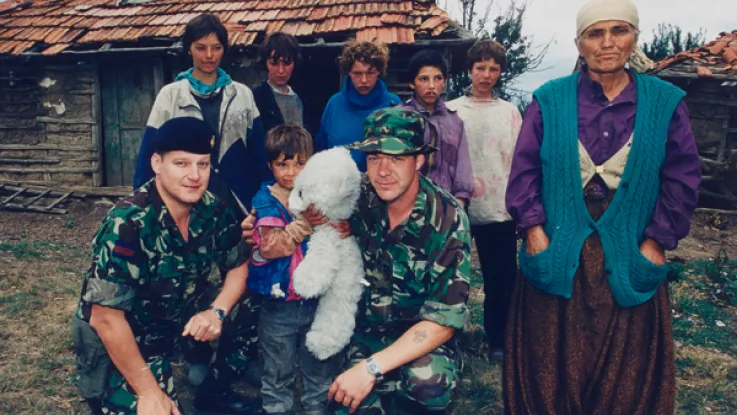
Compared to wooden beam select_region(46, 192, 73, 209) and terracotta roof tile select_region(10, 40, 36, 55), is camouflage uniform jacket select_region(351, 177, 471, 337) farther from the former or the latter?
terracotta roof tile select_region(10, 40, 36, 55)

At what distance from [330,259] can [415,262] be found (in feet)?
1.29

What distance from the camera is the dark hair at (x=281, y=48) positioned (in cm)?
360

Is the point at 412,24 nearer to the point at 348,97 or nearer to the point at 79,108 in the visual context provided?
the point at 348,97

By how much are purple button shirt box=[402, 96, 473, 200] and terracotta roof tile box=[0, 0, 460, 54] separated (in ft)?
15.5

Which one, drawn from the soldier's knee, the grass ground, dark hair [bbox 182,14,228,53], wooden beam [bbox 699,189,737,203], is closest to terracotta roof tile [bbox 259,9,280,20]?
the grass ground

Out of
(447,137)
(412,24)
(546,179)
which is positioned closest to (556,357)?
(546,179)

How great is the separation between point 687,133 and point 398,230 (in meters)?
1.22

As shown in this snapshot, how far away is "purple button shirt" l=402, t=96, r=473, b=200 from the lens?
3.20 meters

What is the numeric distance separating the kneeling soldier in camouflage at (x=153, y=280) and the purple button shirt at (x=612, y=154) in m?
1.34

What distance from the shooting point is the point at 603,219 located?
2.20 meters

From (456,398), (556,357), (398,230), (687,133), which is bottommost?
(456,398)

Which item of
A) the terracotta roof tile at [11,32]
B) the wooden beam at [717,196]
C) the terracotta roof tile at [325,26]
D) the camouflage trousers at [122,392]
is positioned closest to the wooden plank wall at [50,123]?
the terracotta roof tile at [11,32]

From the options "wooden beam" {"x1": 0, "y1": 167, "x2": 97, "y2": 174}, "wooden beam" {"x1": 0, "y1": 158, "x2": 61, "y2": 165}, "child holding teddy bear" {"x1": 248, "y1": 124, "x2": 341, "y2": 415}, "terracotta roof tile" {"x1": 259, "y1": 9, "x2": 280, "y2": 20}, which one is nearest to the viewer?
"child holding teddy bear" {"x1": 248, "y1": 124, "x2": 341, "y2": 415}

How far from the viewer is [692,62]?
10.2 meters
